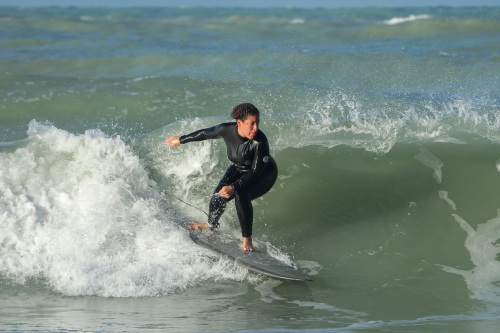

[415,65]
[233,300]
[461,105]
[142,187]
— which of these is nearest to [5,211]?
[142,187]

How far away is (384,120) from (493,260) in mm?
3222

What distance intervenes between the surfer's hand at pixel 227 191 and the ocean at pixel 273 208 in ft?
2.27

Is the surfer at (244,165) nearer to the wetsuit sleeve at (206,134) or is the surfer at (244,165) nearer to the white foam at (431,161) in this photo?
the wetsuit sleeve at (206,134)

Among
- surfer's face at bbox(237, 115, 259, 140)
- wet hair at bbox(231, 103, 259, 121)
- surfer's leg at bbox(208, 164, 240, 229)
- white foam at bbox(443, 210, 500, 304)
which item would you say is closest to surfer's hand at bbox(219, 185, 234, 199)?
surfer's leg at bbox(208, 164, 240, 229)

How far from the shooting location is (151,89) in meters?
15.0

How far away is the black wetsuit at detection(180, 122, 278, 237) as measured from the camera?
7.30 metres

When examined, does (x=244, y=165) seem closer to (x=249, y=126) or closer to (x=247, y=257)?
(x=249, y=126)

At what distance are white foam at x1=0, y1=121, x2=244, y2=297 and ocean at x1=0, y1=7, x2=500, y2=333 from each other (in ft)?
0.06

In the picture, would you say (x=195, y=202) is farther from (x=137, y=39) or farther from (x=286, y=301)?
(x=137, y=39)

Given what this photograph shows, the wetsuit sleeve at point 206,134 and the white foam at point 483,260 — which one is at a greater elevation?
the wetsuit sleeve at point 206,134

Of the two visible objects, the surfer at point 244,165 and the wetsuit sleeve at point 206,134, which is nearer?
the surfer at point 244,165

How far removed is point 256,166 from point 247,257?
81 cm

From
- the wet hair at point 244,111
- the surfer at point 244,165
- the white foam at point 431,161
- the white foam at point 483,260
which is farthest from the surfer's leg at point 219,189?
the white foam at point 431,161

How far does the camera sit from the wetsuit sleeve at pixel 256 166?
7270mm
